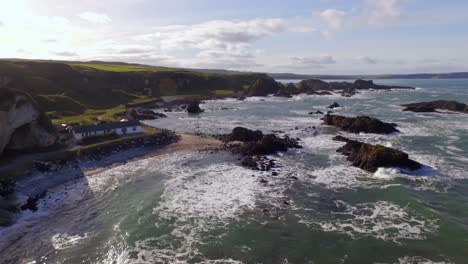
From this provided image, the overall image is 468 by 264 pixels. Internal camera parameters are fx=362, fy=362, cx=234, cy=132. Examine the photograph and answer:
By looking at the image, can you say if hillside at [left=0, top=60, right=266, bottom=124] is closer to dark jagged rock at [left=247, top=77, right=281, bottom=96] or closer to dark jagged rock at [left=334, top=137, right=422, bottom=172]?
dark jagged rock at [left=247, top=77, right=281, bottom=96]

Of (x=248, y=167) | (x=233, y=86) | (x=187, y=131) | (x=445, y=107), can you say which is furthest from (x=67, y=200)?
(x=233, y=86)

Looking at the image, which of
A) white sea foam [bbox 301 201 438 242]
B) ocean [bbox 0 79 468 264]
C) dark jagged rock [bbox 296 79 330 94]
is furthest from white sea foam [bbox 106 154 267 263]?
dark jagged rock [bbox 296 79 330 94]

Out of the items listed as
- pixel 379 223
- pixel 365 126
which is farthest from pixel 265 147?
pixel 379 223

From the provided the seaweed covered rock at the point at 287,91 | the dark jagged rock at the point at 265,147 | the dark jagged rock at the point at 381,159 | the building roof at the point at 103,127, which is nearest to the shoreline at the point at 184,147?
the dark jagged rock at the point at 265,147

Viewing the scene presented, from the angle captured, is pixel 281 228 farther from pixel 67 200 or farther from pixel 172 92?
pixel 172 92

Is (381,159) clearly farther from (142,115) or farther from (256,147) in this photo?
(142,115)

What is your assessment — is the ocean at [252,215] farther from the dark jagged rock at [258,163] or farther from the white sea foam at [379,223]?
the dark jagged rock at [258,163]
